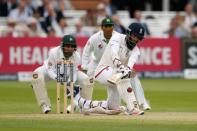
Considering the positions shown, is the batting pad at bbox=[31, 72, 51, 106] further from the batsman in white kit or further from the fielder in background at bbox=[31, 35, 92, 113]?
the batsman in white kit

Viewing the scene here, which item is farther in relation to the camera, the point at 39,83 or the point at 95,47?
the point at 95,47

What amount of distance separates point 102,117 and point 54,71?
1495 millimetres

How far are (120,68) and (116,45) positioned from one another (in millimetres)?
465

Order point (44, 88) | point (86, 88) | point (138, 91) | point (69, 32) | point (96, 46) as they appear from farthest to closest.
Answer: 1. point (69, 32)
2. point (96, 46)
3. point (86, 88)
4. point (44, 88)
5. point (138, 91)

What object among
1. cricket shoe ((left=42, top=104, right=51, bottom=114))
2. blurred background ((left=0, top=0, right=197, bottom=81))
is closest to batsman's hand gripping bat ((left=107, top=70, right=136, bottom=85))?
cricket shoe ((left=42, top=104, right=51, bottom=114))

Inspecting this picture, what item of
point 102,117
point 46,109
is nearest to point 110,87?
point 102,117

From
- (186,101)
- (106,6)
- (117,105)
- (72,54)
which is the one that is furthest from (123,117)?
(106,6)

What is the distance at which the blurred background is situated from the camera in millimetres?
25172

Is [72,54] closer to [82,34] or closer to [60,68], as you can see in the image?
[60,68]

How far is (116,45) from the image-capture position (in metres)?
14.2

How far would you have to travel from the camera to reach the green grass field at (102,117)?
12.4 meters

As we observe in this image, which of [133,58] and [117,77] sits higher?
[133,58]

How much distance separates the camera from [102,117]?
46.2 feet

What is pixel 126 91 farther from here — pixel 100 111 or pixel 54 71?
pixel 54 71
